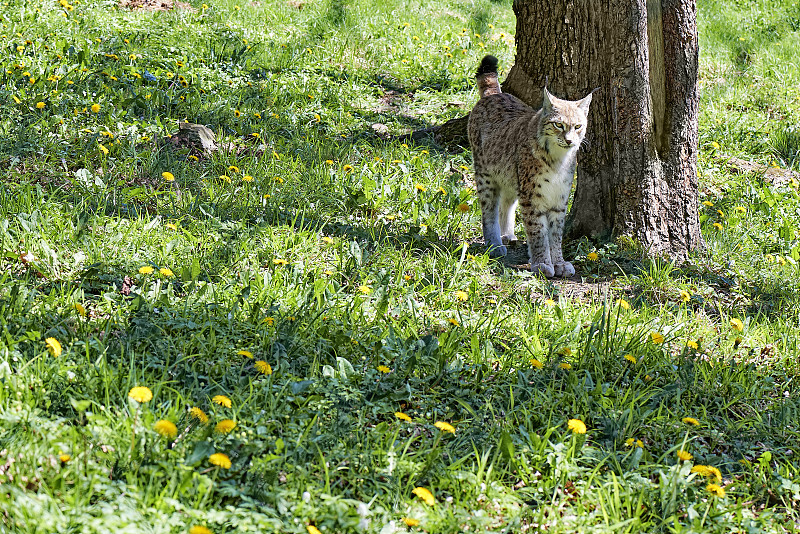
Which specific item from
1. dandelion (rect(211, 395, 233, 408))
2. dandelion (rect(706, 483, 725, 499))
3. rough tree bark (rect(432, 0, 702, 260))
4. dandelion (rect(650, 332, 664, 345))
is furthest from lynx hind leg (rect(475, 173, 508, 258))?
dandelion (rect(211, 395, 233, 408))

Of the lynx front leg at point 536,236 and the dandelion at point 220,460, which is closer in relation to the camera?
the dandelion at point 220,460

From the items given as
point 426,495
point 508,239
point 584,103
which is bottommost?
point 508,239

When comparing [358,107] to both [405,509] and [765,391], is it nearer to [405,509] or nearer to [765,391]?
[765,391]

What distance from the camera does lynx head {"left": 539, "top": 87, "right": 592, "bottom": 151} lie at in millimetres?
4637

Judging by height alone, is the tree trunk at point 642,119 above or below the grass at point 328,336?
above

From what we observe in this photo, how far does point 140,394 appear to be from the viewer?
8.20 feet

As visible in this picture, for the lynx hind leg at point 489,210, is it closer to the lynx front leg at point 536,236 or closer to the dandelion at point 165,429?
the lynx front leg at point 536,236

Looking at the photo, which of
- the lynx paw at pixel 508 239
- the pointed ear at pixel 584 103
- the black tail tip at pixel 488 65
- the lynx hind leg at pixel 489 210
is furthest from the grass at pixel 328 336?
the pointed ear at pixel 584 103

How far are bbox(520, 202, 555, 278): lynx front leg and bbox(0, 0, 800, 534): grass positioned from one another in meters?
0.31

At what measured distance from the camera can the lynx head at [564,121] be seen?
183 inches

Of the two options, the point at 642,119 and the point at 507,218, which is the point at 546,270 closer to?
the point at 507,218

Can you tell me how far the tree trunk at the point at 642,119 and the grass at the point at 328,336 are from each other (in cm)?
30

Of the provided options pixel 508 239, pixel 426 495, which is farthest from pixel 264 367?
pixel 508 239

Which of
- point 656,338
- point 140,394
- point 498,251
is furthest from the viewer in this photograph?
point 498,251
